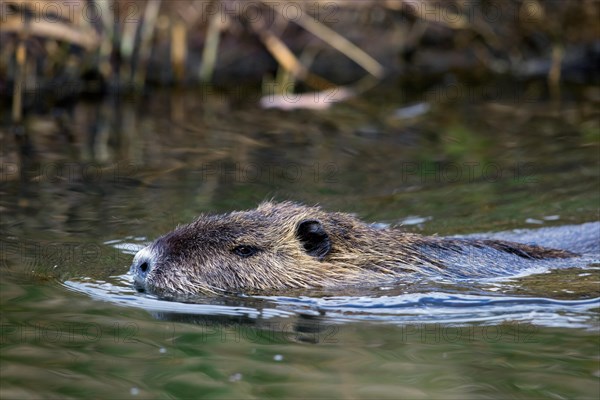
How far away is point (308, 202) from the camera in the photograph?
25.8ft

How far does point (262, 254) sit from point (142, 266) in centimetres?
65

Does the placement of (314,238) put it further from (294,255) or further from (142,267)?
(142,267)

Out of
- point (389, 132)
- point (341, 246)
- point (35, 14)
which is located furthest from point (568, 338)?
point (35, 14)

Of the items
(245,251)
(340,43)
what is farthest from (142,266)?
(340,43)

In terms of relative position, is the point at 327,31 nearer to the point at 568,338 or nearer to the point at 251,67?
the point at 251,67

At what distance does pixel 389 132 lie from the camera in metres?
10.1

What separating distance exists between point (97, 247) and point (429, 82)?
278 inches

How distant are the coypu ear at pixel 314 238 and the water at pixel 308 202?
1.06ft

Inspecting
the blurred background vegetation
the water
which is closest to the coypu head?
the water

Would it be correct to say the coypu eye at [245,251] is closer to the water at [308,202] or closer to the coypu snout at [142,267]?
the water at [308,202]

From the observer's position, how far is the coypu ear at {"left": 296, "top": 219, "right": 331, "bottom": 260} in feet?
19.1

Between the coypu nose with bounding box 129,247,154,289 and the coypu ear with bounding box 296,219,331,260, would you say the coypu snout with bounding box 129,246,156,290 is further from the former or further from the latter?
the coypu ear with bounding box 296,219,331,260

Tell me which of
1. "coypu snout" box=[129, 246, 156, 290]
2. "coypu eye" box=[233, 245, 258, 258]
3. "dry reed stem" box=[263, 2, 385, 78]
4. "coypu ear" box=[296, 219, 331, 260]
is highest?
"dry reed stem" box=[263, 2, 385, 78]

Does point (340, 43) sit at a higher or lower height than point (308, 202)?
higher
